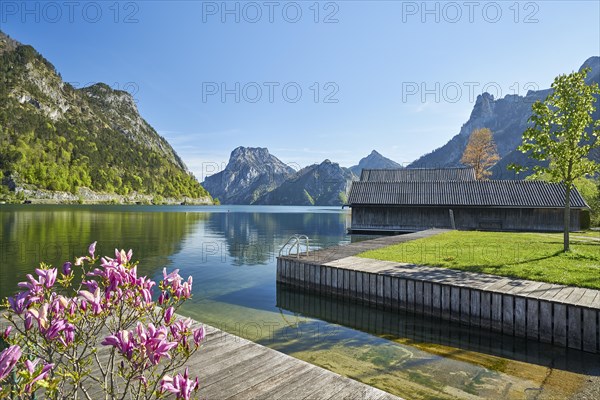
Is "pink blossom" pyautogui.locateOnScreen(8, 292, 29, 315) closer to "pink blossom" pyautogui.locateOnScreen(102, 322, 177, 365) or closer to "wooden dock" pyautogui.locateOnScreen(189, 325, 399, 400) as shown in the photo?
"pink blossom" pyautogui.locateOnScreen(102, 322, 177, 365)

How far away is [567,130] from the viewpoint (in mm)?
17250

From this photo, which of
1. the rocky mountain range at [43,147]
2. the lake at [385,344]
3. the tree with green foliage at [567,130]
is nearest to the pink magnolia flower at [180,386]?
the lake at [385,344]

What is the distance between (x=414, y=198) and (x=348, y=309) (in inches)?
1223

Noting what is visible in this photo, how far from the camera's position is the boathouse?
3644cm

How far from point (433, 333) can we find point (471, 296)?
1.69 meters

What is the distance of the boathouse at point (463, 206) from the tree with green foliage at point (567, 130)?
21982 millimetres

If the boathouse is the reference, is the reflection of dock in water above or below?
below

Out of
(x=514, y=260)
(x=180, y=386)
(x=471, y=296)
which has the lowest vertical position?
(x=471, y=296)

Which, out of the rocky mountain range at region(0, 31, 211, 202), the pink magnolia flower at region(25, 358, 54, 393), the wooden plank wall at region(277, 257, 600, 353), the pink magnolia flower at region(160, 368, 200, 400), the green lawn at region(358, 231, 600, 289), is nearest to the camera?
the pink magnolia flower at region(25, 358, 54, 393)

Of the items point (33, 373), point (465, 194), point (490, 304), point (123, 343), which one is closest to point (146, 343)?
point (123, 343)

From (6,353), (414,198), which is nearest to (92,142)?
(414,198)

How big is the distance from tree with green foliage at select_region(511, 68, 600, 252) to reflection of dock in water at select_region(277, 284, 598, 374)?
34.2 ft

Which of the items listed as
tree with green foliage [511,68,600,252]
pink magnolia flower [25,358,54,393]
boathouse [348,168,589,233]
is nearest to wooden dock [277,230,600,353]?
tree with green foliage [511,68,600,252]

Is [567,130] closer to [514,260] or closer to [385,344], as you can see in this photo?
[514,260]
